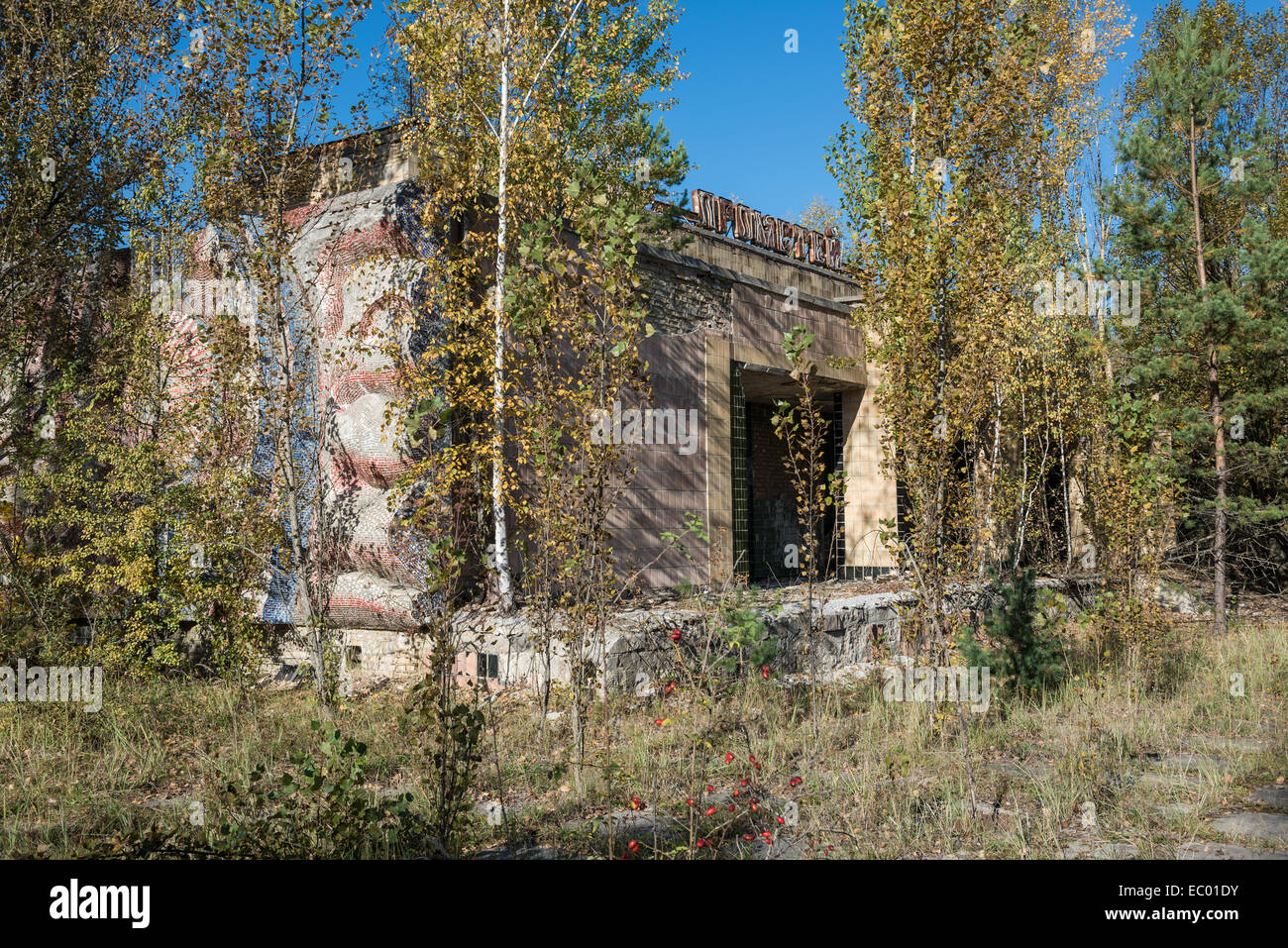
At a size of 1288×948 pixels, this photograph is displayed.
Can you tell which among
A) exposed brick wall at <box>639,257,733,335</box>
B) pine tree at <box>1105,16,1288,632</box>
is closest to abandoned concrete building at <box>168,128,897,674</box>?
exposed brick wall at <box>639,257,733,335</box>

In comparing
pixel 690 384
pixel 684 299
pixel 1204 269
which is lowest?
pixel 690 384

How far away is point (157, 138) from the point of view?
35.5ft

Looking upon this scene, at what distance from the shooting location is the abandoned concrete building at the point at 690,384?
8.22 meters

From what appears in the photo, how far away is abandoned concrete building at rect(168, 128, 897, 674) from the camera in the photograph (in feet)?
27.0

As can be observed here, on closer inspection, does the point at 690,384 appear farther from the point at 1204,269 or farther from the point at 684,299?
the point at 1204,269

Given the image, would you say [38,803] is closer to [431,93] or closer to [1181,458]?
[431,93]

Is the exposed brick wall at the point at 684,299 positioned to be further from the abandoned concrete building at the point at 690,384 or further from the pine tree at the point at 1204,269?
the pine tree at the point at 1204,269

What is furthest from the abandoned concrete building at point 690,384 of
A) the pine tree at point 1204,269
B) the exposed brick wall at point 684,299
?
the pine tree at point 1204,269

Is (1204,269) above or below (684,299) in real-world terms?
above

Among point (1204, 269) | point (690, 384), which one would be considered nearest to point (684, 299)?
point (690, 384)

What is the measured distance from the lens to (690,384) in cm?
1120
